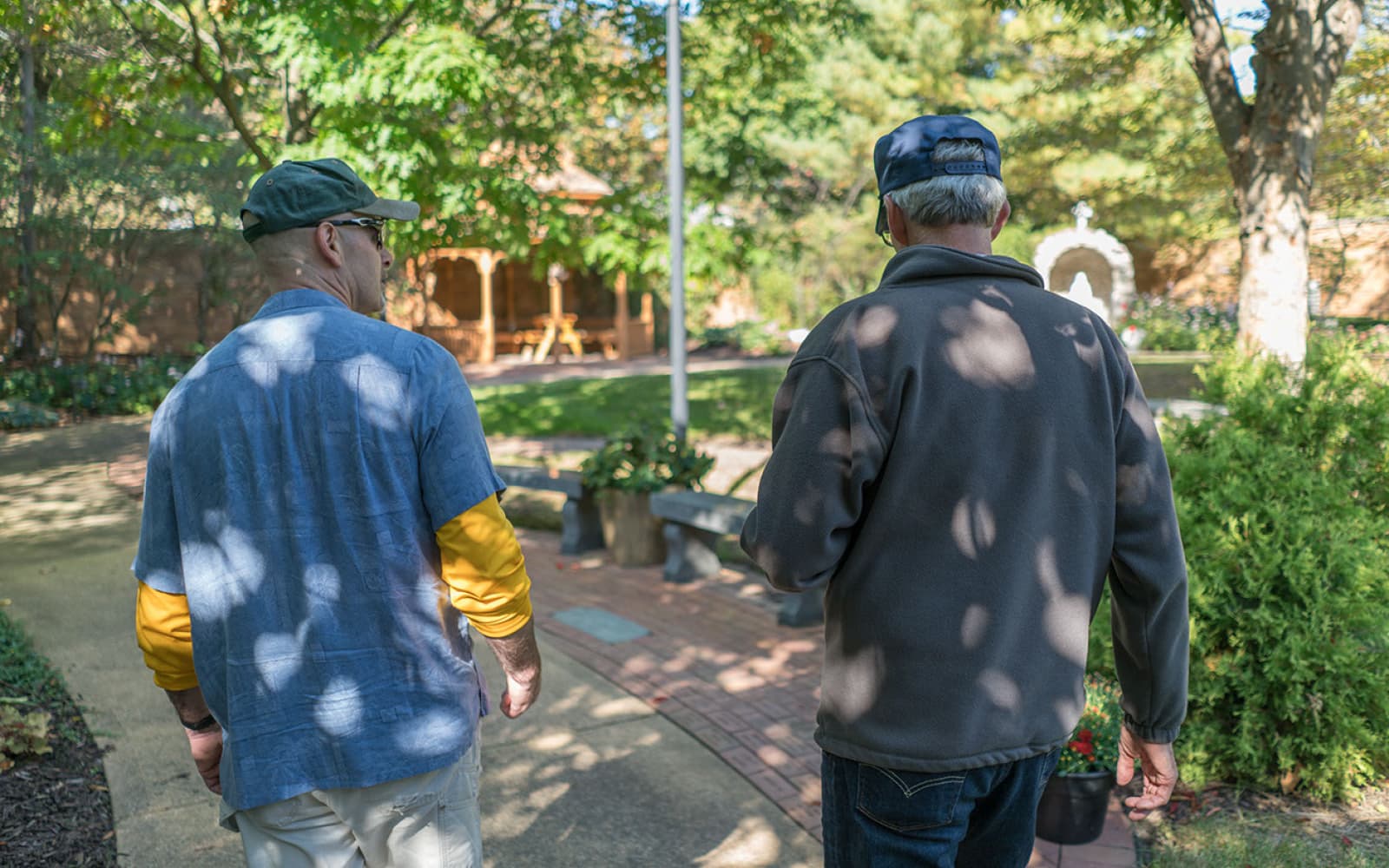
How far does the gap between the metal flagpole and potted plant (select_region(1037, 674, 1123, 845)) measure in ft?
15.1

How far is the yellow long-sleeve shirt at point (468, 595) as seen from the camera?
1.85 m

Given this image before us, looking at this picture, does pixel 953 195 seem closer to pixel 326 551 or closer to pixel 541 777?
pixel 326 551

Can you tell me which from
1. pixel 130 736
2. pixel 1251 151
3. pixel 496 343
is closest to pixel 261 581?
pixel 130 736

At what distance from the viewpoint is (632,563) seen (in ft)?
23.7

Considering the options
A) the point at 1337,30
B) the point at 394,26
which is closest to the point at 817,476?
the point at 1337,30

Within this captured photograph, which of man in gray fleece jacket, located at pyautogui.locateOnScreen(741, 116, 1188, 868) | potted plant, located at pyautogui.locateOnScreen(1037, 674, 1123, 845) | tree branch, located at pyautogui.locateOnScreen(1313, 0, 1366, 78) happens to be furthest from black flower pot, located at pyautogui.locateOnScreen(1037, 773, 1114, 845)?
Answer: tree branch, located at pyautogui.locateOnScreen(1313, 0, 1366, 78)

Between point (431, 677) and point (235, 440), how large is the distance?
0.51m

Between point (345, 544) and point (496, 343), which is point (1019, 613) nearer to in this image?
point (345, 544)

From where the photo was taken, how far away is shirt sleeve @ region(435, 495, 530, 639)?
1.85 m

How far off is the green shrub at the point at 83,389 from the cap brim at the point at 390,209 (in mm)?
14888

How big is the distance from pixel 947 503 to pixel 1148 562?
1.36 ft

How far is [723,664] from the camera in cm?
522

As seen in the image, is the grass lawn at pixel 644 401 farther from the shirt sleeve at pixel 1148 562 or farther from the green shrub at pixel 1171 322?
the shirt sleeve at pixel 1148 562

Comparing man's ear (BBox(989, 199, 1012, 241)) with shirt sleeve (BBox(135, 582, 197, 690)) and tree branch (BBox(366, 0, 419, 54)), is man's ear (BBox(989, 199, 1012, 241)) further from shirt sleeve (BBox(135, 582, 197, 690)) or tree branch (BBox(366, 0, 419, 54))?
tree branch (BBox(366, 0, 419, 54))
